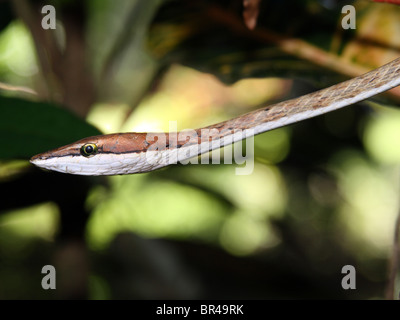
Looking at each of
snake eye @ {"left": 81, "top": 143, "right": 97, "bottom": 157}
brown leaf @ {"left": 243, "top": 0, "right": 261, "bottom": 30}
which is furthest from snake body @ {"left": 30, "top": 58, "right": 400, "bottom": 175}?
brown leaf @ {"left": 243, "top": 0, "right": 261, "bottom": 30}

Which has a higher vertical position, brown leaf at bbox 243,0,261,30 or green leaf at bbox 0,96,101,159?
brown leaf at bbox 243,0,261,30

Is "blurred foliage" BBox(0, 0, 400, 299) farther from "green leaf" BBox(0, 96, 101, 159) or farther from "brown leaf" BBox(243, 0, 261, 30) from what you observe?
"brown leaf" BBox(243, 0, 261, 30)

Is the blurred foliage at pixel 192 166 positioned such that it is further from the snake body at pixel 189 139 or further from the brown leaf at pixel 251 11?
the brown leaf at pixel 251 11

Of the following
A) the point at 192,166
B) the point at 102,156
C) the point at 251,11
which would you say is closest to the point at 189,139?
the point at 102,156

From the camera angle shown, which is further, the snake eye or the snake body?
the snake eye

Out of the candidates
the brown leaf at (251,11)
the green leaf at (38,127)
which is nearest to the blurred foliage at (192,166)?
the green leaf at (38,127)

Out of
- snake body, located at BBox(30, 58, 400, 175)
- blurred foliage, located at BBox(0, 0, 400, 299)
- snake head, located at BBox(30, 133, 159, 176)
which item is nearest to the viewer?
snake body, located at BBox(30, 58, 400, 175)
